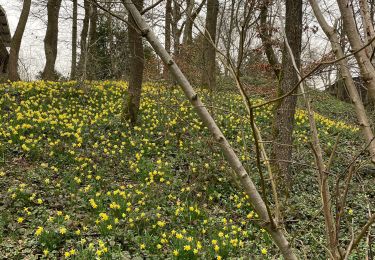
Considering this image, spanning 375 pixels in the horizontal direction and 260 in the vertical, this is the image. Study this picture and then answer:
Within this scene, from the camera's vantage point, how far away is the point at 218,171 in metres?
7.17

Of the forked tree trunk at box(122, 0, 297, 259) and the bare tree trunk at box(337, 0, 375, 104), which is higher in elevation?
the bare tree trunk at box(337, 0, 375, 104)

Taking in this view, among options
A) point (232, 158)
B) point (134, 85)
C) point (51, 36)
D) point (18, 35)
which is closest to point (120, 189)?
point (134, 85)

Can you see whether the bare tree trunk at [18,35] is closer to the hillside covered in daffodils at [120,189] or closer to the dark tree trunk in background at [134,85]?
the hillside covered in daffodils at [120,189]

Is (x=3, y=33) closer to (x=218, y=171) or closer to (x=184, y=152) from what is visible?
(x=184, y=152)

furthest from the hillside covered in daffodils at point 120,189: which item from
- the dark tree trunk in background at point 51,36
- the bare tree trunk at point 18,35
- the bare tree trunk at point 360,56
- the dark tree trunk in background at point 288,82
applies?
the dark tree trunk in background at point 51,36

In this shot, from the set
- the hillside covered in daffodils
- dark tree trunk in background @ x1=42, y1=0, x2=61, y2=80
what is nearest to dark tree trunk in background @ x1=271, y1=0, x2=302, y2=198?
the hillside covered in daffodils

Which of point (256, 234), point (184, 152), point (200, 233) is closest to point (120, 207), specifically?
point (200, 233)

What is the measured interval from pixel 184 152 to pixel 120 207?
8.83 feet

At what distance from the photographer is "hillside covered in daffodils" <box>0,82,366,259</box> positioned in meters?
4.76

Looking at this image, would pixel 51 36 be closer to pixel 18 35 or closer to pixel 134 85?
pixel 18 35

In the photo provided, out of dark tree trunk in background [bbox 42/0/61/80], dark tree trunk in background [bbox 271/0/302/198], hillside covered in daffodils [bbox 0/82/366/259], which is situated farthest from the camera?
dark tree trunk in background [bbox 42/0/61/80]

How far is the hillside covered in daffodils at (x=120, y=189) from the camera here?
4.76 m

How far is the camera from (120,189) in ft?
20.8

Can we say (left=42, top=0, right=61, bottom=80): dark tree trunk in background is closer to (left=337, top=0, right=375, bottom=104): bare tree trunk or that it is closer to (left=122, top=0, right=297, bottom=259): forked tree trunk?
(left=122, top=0, right=297, bottom=259): forked tree trunk
